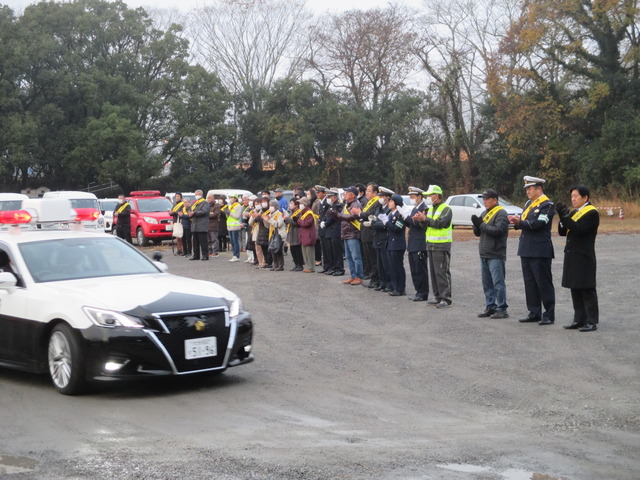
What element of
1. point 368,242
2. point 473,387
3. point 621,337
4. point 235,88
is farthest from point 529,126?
point 473,387

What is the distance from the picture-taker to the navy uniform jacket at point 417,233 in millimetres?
15438

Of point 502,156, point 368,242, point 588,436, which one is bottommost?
point 588,436

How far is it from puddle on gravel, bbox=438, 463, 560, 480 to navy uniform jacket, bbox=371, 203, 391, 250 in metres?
10.5

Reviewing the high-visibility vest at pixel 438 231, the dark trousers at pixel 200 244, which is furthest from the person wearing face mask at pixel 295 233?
the high-visibility vest at pixel 438 231

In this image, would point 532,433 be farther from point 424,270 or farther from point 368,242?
point 368,242

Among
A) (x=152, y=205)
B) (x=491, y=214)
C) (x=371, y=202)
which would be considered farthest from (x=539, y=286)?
(x=152, y=205)

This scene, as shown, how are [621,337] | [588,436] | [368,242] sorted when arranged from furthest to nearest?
[368,242] < [621,337] < [588,436]

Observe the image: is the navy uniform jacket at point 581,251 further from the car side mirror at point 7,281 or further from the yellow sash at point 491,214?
the car side mirror at point 7,281

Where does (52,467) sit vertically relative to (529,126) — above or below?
below

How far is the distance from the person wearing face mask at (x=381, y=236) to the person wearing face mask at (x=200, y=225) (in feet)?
29.3

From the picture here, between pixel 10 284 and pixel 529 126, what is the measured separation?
4139cm

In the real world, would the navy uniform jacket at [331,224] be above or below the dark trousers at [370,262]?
above

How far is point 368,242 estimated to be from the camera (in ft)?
59.3

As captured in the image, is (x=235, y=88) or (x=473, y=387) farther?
(x=235, y=88)
